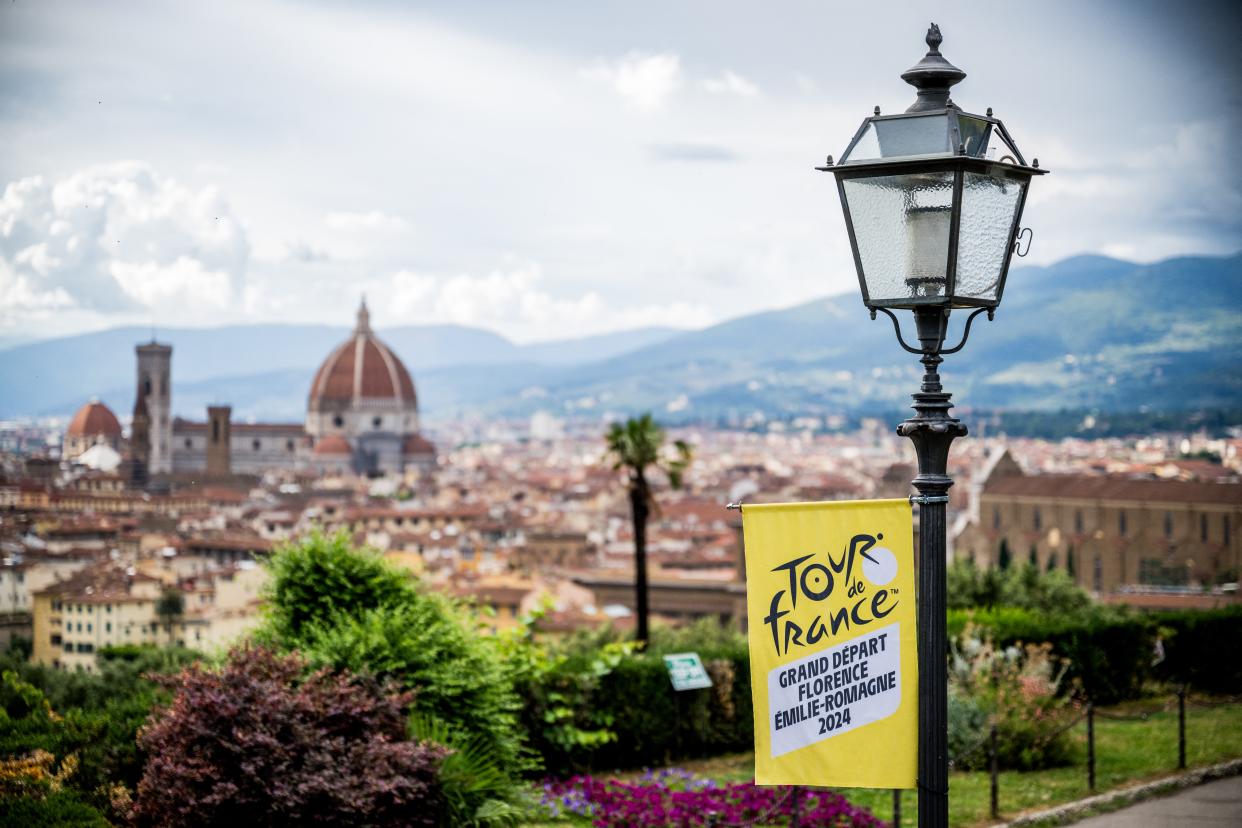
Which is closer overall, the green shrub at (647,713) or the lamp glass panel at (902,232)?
the lamp glass panel at (902,232)

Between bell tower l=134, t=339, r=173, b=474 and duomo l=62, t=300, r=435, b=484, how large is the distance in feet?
0.24

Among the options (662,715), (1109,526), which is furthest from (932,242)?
(1109,526)

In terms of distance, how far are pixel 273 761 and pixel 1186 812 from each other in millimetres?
4502

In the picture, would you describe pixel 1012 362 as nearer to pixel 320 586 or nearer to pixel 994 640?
pixel 994 640

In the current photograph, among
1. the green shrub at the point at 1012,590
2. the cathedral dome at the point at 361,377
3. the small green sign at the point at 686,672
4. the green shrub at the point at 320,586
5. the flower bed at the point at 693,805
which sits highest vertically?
the cathedral dome at the point at 361,377

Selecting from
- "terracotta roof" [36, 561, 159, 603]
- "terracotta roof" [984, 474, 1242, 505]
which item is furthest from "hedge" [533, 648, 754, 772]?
"terracotta roof" [984, 474, 1242, 505]

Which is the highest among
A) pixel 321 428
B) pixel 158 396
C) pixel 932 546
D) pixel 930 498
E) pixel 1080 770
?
pixel 158 396

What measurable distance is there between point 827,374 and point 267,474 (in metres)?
101

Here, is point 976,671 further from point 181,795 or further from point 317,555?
point 181,795

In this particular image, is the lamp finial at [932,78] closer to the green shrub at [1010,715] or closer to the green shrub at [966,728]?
the green shrub at [1010,715]

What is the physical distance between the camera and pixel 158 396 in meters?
104

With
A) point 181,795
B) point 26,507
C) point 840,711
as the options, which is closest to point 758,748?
point 840,711

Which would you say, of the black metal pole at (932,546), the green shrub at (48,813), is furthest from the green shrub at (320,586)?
the black metal pole at (932,546)

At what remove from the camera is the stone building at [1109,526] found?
39531 millimetres
